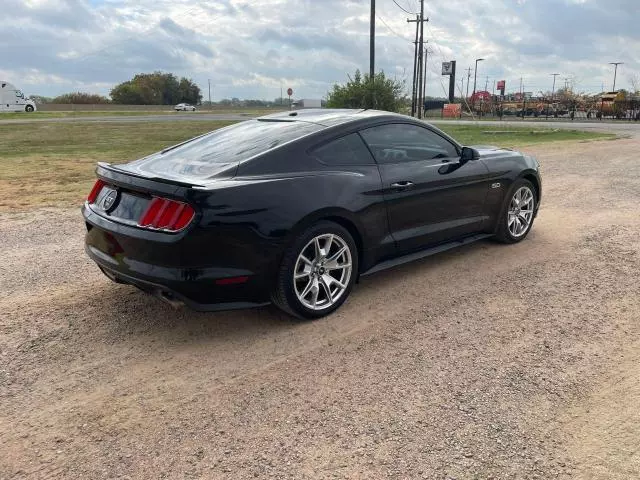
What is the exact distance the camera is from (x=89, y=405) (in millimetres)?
2914

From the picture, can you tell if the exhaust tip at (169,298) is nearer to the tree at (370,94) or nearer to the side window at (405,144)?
the side window at (405,144)

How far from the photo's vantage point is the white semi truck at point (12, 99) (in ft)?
179

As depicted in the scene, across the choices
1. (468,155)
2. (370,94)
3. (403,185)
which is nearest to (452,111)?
(370,94)

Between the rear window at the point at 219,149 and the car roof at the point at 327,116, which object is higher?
the car roof at the point at 327,116

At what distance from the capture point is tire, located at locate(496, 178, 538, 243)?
5.58 m

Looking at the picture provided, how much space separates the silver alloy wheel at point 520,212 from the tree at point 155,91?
10053 centimetres

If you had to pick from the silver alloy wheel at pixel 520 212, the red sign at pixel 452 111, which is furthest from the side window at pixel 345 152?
the red sign at pixel 452 111

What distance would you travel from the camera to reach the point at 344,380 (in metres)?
3.16

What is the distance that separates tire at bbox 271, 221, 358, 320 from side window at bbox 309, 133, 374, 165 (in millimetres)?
541

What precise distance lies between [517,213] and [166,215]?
3.92 m

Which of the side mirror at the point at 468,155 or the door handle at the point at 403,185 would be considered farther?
the side mirror at the point at 468,155

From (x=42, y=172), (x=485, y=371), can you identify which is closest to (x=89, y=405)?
(x=485, y=371)

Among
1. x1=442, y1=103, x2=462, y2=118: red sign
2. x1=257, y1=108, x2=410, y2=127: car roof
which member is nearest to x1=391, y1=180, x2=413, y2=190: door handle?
x1=257, y1=108, x2=410, y2=127: car roof

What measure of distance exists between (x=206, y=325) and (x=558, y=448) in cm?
241
